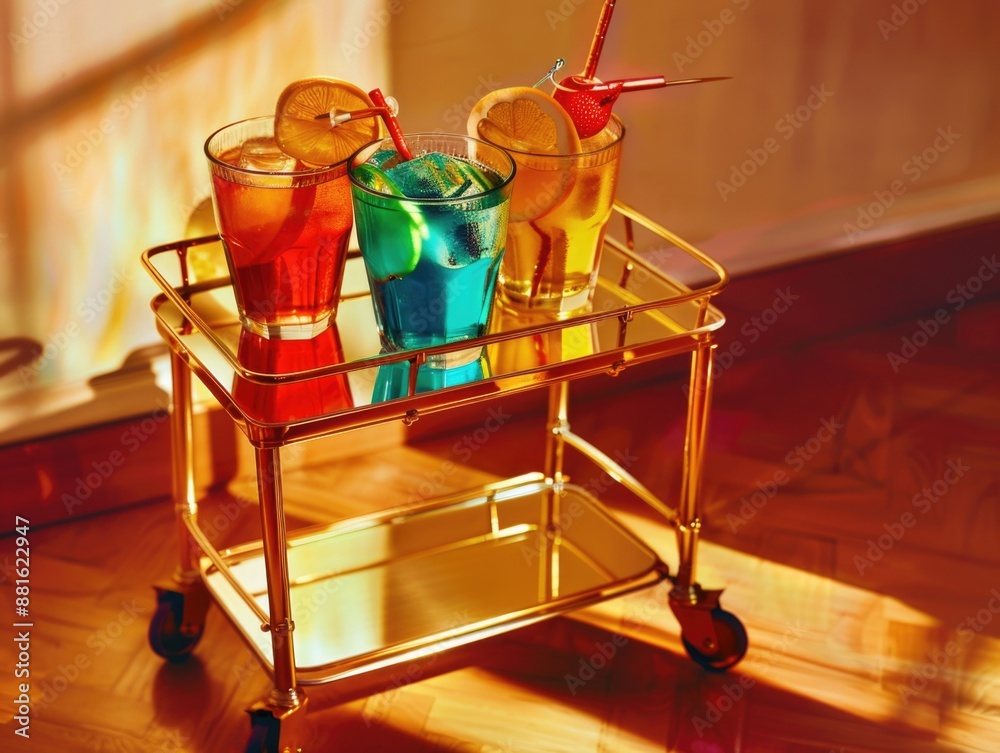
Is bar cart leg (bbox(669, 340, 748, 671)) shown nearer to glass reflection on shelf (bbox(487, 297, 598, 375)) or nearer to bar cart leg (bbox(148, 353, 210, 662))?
glass reflection on shelf (bbox(487, 297, 598, 375))

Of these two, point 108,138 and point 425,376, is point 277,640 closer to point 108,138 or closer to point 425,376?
point 425,376

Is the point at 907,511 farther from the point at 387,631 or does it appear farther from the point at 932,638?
the point at 387,631

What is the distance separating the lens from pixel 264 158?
114cm

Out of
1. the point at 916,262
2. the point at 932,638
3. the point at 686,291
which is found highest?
the point at 686,291

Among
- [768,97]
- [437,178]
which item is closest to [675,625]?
[437,178]

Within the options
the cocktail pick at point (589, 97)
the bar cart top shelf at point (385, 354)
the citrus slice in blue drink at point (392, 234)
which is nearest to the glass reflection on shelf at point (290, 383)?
the bar cart top shelf at point (385, 354)

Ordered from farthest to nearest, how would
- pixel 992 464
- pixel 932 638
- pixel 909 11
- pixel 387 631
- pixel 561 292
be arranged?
pixel 909 11 < pixel 992 464 < pixel 932 638 < pixel 387 631 < pixel 561 292

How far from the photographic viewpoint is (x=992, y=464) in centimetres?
176

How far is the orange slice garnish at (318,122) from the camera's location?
43.3 inches

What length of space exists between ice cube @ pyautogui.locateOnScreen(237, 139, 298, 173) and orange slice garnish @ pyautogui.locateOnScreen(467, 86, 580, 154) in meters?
0.17

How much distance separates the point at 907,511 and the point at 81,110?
3.74ft

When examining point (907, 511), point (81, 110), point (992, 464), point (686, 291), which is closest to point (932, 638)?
point (907, 511)

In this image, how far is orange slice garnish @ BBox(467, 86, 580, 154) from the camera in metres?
1.12

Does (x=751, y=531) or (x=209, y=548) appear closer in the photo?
(x=209, y=548)
